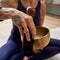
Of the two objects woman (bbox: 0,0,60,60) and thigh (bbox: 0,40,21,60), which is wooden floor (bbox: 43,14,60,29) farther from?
thigh (bbox: 0,40,21,60)

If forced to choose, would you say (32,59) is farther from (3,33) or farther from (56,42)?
(3,33)

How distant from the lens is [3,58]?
0.92 meters

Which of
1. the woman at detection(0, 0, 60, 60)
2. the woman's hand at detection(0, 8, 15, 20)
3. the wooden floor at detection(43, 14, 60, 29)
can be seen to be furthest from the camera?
the wooden floor at detection(43, 14, 60, 29)

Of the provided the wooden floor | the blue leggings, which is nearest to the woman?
the blue leggings

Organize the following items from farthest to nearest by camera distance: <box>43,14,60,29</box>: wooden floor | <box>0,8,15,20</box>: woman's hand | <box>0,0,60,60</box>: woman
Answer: <box>43,14,60,29</box>: wooden floor < <box>0,0,60,60</box>: woman < <box>0,8,15,20</box>: woman's hand

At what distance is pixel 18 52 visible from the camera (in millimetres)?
959

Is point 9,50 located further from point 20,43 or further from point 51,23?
point 51,23

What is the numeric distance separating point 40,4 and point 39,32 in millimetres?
202

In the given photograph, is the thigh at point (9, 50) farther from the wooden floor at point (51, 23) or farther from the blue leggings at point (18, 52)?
the wooden floor at point (51, 23)

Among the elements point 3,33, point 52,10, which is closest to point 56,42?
point 3,33

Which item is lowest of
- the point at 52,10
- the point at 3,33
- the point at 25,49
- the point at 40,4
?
the point at 52,10

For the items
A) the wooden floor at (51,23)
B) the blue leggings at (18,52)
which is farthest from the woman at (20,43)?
the wooden floor at (51,23)

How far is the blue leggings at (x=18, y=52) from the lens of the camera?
93 centimetres

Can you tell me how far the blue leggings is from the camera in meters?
0.93
